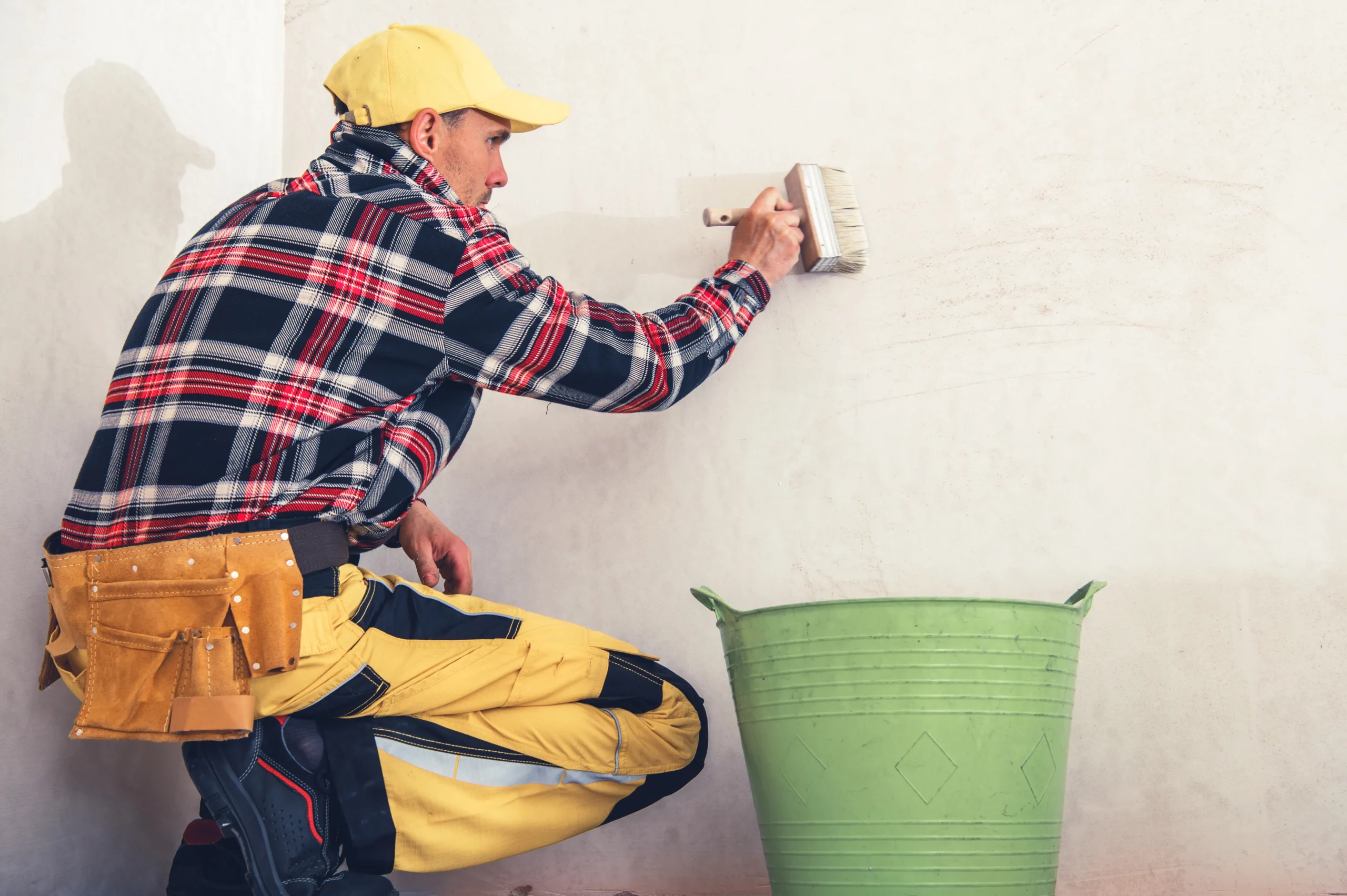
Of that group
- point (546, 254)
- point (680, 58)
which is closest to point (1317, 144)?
point (680, 58)

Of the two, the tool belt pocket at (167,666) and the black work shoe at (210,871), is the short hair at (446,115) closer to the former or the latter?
the tool belt pocket at (167,666)

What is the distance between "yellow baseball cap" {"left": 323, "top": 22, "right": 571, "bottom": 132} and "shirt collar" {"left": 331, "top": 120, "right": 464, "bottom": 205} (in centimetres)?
3

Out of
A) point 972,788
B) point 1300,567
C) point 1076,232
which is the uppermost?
point 1076,232

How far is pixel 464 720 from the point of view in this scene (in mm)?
1382

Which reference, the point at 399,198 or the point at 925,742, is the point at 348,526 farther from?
the point at 925,742

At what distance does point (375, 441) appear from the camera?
1.35 meters

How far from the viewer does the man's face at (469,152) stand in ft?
4.93

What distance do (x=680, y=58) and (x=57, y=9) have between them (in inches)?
41.8

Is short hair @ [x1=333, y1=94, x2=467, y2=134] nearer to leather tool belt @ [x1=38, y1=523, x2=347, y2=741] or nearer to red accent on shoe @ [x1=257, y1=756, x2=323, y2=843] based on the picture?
leather tool belt @ [x1=38, y1=523, x2=347, y2=741]

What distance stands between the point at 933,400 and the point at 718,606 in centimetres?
60

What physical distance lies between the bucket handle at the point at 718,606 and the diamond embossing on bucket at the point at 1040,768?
1.29 feet

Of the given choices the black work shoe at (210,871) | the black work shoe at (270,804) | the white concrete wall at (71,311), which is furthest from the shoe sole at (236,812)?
the white concrete wall at (71,311)

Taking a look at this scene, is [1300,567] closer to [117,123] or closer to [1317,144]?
[1317,144]

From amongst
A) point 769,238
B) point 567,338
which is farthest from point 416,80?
point 769,238
